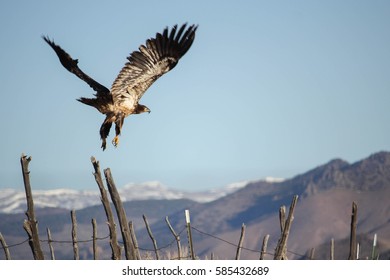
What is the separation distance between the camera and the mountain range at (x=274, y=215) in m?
66.4

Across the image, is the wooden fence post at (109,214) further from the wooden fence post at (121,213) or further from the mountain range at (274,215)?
the mountain range at (274,215)

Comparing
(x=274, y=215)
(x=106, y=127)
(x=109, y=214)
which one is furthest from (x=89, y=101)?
(x=274, y=215)

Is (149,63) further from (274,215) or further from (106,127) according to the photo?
(274,215)

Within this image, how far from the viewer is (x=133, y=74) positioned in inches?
519

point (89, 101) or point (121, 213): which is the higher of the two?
point (89, 101)

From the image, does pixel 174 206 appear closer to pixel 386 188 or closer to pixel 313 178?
pixel 313 178

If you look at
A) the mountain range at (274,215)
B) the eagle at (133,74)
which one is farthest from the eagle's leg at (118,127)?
the mountain range at (274,215)

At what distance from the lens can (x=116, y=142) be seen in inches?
482

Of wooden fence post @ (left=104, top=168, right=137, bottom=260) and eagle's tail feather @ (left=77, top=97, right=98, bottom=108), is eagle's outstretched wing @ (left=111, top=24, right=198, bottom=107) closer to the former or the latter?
eagle's tail feather @ (left=77, top=97, right=98, bottom=108)

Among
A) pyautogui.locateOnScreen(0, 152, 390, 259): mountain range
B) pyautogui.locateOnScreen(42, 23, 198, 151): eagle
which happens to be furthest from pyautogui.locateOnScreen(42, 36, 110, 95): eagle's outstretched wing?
pyautogui.locateOnScreen(0, 152, 390, 259): mountain range

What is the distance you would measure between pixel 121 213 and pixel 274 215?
91.7 m

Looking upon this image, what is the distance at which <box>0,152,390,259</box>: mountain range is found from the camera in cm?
6644

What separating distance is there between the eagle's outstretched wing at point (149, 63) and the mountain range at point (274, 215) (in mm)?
43476
